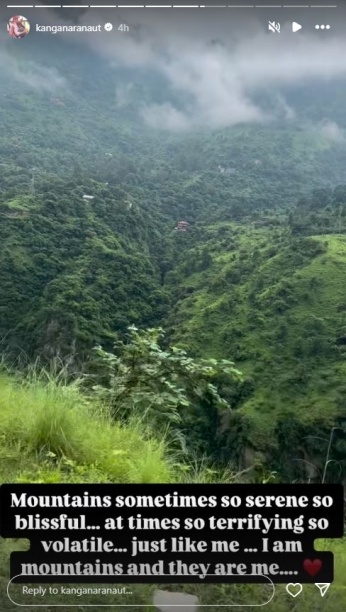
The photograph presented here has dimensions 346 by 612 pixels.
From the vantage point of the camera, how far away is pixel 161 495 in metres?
1.60

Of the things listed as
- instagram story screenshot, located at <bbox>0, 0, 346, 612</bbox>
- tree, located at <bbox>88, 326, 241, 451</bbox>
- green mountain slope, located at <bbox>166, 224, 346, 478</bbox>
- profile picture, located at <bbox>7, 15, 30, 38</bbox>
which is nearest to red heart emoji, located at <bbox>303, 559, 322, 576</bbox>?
instagram story screenshot, located at <bbox>0, 0, 346, 612</bbox>

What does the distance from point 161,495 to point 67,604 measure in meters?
0.44

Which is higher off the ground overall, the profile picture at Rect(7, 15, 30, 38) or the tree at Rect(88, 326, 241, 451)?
the profile picture at Rect(7, 15, 30, 38)

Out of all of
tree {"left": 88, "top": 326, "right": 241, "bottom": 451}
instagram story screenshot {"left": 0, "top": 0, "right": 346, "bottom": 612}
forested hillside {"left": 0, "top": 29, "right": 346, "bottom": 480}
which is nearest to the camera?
instagram story screenshot {"left": 0, "top": 0, "right": 346, "bottom": 612}

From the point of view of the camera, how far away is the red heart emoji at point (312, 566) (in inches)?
62.4

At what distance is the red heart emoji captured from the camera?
5.20 ft

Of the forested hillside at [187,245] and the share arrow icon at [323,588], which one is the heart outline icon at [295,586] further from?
the forested hillside at [187,245]

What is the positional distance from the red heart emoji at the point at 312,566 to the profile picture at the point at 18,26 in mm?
2535

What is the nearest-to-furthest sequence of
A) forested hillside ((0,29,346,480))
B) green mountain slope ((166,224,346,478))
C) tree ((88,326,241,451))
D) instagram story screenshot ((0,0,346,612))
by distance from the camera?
instagram story screenshot ((0,0,346,612)) < tree ((88,326,241,451)) < forested hillside ((0,29,346,480)) < green mountain slope ((166,224,346,478))

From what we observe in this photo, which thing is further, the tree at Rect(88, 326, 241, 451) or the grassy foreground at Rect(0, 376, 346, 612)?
the tree at Rect(88, 326, 241, 451)

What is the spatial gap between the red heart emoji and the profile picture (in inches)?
99.8

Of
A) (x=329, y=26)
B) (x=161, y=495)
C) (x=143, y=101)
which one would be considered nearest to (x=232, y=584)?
(x=161, y=495)

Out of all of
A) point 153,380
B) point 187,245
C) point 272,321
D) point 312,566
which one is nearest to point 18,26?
point 153,380

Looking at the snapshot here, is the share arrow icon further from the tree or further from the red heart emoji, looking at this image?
the tree
